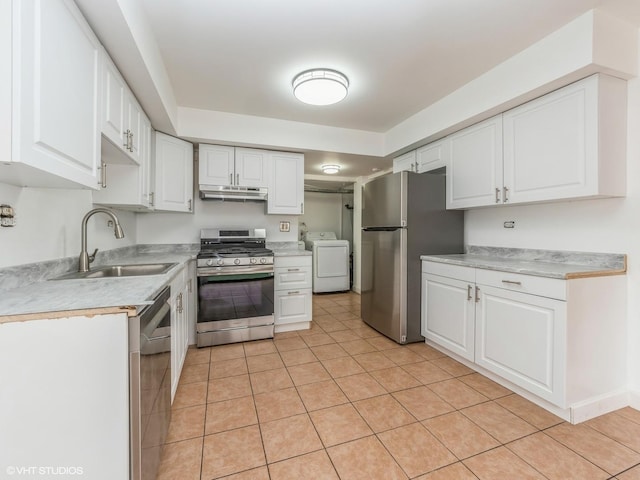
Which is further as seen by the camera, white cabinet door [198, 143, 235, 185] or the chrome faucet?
white cabinet door [198, 143, 235, 185]

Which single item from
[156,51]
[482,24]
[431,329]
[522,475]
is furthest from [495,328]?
[156,51]

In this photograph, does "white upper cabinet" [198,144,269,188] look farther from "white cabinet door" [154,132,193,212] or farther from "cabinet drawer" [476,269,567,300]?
"cabinet drawer" [476,269,567,300]

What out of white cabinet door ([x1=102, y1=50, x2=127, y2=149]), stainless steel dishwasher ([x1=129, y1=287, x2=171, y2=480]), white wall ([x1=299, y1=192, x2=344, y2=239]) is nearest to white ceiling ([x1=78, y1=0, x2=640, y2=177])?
white cabinet door ([x1=102, y1=50, x2=127, y2=149])

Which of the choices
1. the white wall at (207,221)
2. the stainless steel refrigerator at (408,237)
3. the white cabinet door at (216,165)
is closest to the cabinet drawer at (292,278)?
the white wall at (207,221)

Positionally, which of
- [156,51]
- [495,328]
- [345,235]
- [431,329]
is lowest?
[431,329]

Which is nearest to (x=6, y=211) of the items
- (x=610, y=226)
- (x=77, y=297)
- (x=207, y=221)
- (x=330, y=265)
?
(x=77, y=297)

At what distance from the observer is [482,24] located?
5.71ft

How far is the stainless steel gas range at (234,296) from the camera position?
276 cm

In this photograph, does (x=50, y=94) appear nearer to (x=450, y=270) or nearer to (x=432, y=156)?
(x=450, y=270)

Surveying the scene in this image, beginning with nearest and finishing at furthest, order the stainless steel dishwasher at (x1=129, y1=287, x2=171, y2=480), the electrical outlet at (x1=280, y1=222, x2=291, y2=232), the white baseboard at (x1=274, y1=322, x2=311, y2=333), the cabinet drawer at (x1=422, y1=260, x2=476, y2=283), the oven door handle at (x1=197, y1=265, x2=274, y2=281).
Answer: the stainless steel dishwasher at (x1=129, y1=287, x2=171, y2=480), the cabinet drawer at (x1=422, y1=260, x2=476, y2=283), the oven door handle at (x1=197, y1=265, x2=274, y2=281), the white baseboard at (x1=274, y1=322, x2=311, y2=333), the electrical outlet at (x1=280, y1=222, x2=291, y2=232)

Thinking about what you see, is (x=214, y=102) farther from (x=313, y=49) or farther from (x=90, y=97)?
(x=90, y=97)

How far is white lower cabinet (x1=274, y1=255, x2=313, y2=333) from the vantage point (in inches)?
125

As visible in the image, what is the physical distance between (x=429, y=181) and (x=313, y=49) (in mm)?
1581

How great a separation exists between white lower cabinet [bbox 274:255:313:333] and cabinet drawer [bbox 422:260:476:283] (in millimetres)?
1247
